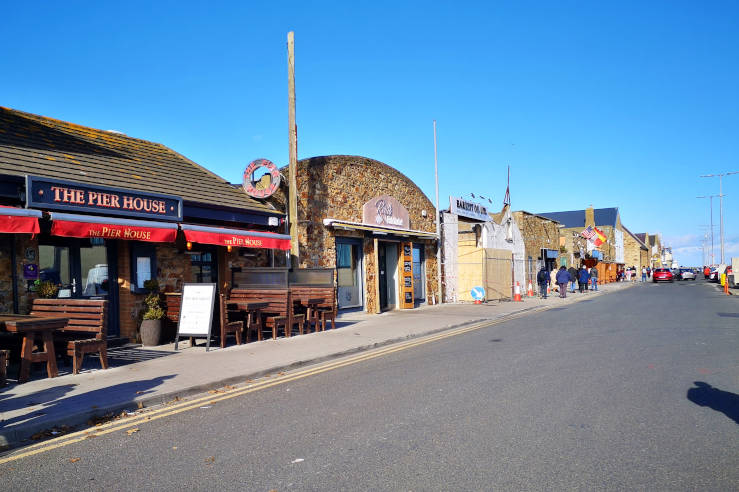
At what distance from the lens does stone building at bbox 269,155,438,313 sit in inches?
655

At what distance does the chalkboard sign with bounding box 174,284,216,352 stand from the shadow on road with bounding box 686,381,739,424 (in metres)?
7.96

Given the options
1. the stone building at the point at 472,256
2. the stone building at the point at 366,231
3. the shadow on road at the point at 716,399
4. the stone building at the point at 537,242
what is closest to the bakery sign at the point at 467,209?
the stone building at the point at 472,256

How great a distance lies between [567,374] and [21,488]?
21.3 feet

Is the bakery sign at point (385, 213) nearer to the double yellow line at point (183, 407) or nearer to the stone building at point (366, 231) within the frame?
the stone building at point (366, 231)

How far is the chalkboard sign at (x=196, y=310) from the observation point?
1074 centimetres

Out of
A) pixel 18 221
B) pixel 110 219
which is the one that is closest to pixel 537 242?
pixel 110 219

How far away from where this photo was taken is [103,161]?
1248 cm

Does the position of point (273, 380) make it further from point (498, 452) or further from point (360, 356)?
Answer: point (498, 452)

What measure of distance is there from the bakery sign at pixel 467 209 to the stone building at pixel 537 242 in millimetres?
5606

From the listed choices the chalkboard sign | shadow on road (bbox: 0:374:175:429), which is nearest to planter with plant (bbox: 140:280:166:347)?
the chalkboard sign

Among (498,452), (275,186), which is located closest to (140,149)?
(275,186)

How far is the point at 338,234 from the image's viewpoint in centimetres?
1733

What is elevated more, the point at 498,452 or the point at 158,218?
the point at 158,218

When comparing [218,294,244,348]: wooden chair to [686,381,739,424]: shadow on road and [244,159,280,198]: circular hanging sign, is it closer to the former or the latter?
[244,159,280,198]: circular hanging sign
